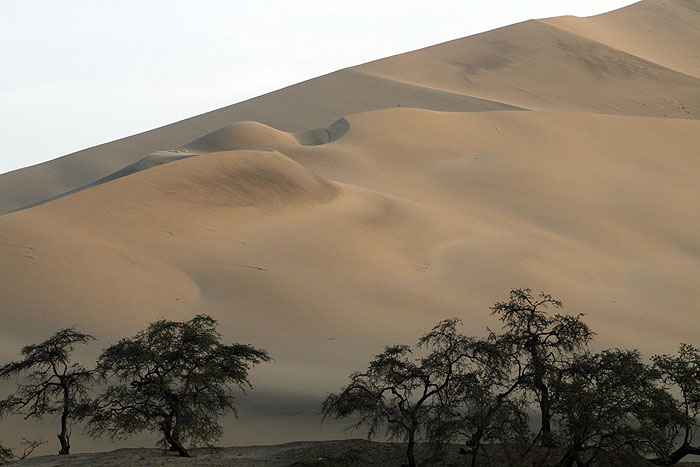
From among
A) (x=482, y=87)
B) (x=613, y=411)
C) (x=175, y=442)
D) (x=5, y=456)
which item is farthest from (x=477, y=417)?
(x=482, y=87)

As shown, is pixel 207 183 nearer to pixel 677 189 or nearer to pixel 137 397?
pixel 137 397

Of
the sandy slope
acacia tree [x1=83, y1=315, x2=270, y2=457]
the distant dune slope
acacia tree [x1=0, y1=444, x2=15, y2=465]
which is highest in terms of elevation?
the distant dune slope

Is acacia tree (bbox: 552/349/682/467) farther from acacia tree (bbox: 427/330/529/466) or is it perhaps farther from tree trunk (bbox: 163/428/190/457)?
tree trunk (bbox: 163/428/190/457)

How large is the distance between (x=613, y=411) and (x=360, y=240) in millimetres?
15968

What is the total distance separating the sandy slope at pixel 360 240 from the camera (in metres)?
22.0

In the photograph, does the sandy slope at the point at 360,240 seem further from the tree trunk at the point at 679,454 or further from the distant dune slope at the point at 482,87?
the distant dune slope at the point at 482,87

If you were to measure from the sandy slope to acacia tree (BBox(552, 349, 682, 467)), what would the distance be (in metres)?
6.26

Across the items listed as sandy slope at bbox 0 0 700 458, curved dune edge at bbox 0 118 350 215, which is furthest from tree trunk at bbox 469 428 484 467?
curved dune edge at bbox 0 118 350 215

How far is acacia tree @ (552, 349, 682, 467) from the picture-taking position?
12.9 meters

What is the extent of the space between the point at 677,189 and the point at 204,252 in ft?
73.2

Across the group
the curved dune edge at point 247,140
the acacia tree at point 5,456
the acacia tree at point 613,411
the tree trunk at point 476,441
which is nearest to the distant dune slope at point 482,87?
the curved dune edge at point 247,140

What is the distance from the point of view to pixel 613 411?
1312 cm

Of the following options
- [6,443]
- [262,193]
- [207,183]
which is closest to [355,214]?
[262,193]

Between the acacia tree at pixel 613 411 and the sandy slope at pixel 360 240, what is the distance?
626 centimetres
